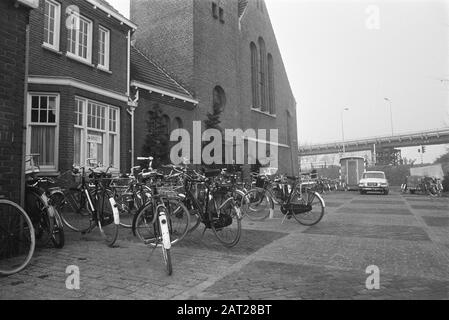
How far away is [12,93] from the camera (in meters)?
5.20

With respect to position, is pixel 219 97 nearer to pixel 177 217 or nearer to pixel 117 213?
pixel 117 213

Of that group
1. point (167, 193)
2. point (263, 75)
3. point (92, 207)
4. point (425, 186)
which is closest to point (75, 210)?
point (92, 207)

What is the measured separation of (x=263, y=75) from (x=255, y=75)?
4.65ft

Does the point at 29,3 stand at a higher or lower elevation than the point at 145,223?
higher

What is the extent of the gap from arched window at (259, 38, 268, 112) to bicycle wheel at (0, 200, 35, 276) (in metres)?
24.2

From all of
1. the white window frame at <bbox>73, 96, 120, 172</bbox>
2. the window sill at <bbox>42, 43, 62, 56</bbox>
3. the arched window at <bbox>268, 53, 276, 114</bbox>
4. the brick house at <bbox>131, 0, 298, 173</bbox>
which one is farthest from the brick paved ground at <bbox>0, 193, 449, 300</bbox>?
the arched window at <bbox>268, 53, 276, 114</bbox>

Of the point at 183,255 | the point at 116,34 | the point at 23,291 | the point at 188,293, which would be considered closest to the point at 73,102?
the point at 116,34

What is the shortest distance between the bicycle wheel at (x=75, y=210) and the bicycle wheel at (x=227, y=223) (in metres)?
2.30

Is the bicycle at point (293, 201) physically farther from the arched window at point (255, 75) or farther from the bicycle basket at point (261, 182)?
the arched window at point (255, 75)

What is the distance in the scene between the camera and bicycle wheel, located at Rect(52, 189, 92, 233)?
21.2 ft

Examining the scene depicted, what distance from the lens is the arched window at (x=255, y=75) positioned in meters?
27.0

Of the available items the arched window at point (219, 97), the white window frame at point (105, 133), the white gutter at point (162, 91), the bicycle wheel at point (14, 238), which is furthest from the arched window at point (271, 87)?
the bicycle wheel at point (14, 238)

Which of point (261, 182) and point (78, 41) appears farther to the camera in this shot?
point (78, 41)

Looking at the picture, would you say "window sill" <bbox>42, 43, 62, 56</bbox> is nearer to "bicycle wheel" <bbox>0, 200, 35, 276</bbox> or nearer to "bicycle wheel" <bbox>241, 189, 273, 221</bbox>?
"bicycle wheel" <bbox>241, 189, 273, 221</bbox>
